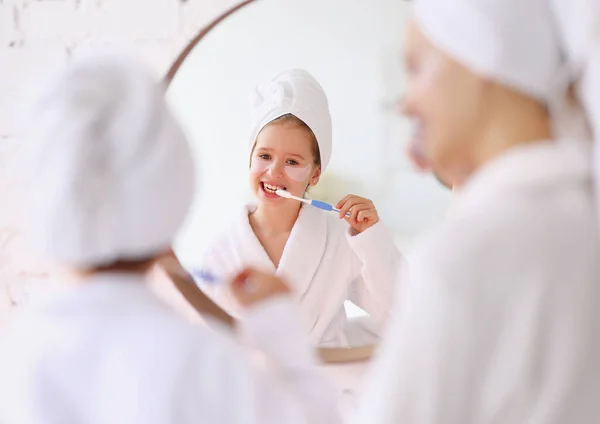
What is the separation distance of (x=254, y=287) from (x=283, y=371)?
88mm

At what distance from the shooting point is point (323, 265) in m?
0.97

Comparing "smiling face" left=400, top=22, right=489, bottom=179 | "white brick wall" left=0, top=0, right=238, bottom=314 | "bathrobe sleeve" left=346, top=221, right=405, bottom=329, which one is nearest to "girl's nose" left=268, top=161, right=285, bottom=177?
"bathrobe sleeve" left=346, top=221, right=405, bottom=329

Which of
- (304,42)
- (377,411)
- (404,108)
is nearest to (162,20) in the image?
(304,42)

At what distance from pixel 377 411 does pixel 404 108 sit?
25cm

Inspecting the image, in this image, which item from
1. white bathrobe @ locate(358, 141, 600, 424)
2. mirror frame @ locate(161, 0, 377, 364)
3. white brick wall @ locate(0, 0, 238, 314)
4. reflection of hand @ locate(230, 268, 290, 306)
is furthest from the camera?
white brick wall @ locate(0, 0, 238, 314)

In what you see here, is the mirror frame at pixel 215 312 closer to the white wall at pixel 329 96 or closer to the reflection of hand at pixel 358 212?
the white wall at pixel 329 96

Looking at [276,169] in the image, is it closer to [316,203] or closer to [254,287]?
[316,203]

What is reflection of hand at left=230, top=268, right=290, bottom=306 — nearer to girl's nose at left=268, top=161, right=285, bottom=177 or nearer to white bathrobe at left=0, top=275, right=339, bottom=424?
white bathrobe at left=0, top=275, right=339, bottom=424

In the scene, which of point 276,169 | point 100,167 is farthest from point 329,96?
point 100,167

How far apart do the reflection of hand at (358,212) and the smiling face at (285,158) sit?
0.05m

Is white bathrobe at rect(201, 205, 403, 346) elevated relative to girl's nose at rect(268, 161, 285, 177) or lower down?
lower down

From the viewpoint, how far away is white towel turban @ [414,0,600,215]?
50 cm

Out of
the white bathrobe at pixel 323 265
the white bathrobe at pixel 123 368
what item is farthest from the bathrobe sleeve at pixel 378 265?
the white bathrobe at pixel 123 368

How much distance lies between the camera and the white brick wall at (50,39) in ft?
3.63
